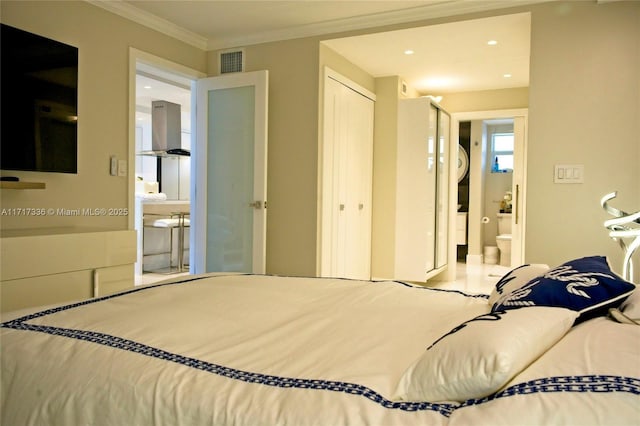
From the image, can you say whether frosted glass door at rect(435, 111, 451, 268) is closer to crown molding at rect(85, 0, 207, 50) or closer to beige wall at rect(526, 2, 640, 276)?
beige wall at rect(526, 2, 640, 276)

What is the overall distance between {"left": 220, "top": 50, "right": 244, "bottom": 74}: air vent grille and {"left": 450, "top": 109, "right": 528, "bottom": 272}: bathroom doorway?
9.21ft

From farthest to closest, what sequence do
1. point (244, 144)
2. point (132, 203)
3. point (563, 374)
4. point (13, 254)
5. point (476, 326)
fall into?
point (244, 144)
point (132, 203)
point (13, 254)
point (476, 326)
point (563, 374)

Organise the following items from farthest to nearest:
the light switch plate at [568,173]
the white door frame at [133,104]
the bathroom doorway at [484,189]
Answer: the bathroom doorway at [484,189]
the white door frame at [133,104]
the light switch plate at [568,173]

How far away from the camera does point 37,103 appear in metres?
3.03

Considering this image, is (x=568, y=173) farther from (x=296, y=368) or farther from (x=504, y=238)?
(x=504, y=238)

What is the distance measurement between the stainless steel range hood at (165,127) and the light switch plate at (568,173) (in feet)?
18.8

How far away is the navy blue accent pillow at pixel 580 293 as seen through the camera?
1.36m

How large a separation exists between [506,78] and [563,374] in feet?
16.1

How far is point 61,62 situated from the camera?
318 cm

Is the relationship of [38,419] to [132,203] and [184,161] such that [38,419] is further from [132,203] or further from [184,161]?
[184,161]

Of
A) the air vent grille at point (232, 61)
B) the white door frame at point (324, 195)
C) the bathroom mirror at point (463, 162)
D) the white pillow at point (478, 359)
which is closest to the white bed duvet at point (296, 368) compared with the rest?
the white pillow at point (478, 359)

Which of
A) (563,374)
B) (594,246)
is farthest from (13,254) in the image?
(594,246)

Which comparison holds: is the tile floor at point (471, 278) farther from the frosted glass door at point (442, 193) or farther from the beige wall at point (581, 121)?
the beige wall at point (581, 121)

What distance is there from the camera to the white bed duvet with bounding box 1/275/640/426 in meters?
0.94
